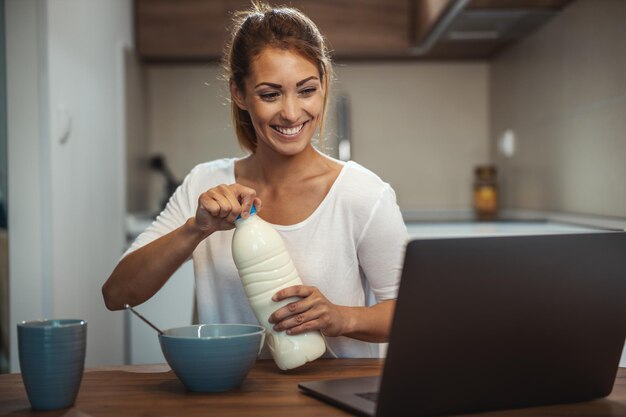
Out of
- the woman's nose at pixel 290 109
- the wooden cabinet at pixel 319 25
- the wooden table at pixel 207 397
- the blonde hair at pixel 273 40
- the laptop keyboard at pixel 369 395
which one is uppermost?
the wooden cabinet at pixel 319 25

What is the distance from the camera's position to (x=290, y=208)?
1.64 meters

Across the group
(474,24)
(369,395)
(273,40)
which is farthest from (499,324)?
(474,24)

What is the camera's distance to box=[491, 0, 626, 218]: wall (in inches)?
90.3

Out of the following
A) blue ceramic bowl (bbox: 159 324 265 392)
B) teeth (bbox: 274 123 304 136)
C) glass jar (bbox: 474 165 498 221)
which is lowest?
blue ceramic bowl (bbox: 159 324 265 392)

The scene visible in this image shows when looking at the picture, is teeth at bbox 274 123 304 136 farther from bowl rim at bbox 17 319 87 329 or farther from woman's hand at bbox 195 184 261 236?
bowl rim at bbox 17 319 87 329

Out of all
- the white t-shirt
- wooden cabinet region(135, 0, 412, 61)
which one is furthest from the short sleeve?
wooden cabinet region(135, 0, 412, 61)

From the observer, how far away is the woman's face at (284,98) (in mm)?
1525

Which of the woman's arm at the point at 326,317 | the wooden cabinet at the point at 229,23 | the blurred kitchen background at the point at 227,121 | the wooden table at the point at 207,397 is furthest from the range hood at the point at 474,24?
the wooden table at the point at 207,397

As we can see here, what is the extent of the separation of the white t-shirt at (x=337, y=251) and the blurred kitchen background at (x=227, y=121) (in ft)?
0.85

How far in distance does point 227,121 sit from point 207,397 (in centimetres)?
298

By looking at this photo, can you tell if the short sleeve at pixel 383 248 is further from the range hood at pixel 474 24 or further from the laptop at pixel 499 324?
the range hood at pixel 474 24

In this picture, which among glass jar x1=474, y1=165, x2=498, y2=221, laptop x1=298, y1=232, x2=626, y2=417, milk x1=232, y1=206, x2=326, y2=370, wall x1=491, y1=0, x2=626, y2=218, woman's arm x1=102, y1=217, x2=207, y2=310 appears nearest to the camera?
laptop x1=298, y1=232, x2=626, y2=417

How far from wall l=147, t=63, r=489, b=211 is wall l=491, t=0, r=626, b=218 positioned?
194 mm

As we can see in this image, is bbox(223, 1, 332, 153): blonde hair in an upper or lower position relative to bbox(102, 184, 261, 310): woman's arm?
upper
